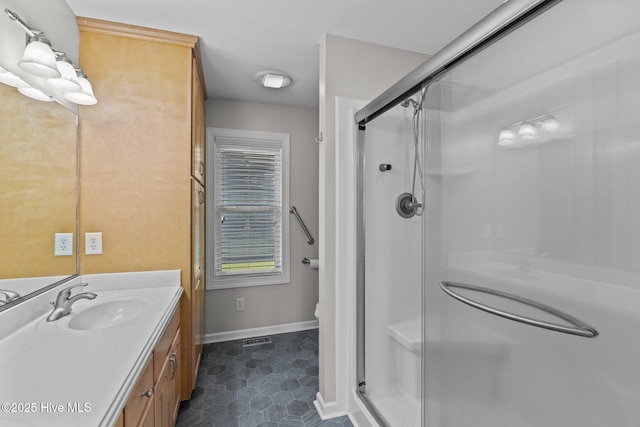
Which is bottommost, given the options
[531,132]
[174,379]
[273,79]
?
[174,379]

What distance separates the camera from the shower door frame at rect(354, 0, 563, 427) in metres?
0.83

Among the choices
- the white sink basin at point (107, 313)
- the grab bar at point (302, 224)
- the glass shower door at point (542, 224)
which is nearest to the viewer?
the glass shower door at point (542, 224)

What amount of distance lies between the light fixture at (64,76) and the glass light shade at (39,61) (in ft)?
0.28

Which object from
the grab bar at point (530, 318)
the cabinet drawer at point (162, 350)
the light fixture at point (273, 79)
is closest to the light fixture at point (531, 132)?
the grab bar at point (530, 318)

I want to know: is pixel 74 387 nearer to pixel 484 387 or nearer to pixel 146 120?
pixel 484 387

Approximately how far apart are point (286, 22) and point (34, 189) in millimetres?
1645

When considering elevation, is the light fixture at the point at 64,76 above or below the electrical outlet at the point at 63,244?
above

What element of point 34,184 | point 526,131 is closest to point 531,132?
point 526,131

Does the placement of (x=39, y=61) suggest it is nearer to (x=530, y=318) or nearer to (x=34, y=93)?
(x=34, y=93)

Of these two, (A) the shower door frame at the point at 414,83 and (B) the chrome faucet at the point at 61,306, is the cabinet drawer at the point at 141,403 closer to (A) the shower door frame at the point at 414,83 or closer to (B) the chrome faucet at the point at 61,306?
(B) the chrome faucet at the point at 61,306

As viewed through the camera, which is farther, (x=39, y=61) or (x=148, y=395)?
(x=39, y=61)

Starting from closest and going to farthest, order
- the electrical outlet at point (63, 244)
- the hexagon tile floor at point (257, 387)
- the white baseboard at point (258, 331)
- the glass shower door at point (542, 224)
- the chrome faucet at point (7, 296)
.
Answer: the glass shower door at point (542, 224), the chrome faucet at point (7, 296), the electrical outlet at point (63, 244), the hexagon tile floor at point (257, 387), the white baseboard at point (258, 331)

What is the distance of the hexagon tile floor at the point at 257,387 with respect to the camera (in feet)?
5.85

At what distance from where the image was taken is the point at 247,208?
304 cm
